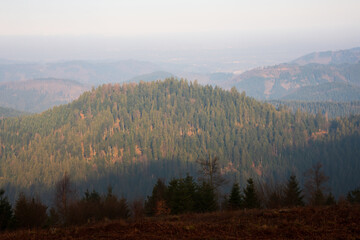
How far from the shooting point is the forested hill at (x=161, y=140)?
136 meters

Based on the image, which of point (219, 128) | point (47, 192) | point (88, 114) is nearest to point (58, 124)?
point (88, 114)

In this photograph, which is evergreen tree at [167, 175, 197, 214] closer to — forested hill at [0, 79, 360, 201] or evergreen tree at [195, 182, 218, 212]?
evergreen tree at [195, 182, 218, 212]

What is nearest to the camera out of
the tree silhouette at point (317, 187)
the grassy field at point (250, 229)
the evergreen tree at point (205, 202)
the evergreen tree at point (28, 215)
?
the grassy field at point (250, 229)

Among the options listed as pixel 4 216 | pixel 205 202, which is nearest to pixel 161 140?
pixel 205 202

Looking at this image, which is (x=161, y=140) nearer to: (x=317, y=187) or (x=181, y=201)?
(x=317, y=187)

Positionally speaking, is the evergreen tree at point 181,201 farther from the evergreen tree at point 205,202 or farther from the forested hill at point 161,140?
the forested hill at point 161,140

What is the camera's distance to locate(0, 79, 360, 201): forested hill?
13625cm

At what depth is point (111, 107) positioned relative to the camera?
572 ft

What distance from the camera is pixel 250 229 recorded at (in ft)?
59.5

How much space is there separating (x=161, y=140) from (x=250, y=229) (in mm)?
137396

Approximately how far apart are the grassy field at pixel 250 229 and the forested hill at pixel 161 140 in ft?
359

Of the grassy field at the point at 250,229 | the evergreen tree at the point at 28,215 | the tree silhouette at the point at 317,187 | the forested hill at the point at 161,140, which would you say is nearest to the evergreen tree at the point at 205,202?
the tree silhouette at the point at 317,187

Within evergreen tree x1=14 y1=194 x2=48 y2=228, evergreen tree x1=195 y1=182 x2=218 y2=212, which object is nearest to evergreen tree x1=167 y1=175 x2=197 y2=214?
evergreen tree x1=195 y1=182 x2=218 y2=212

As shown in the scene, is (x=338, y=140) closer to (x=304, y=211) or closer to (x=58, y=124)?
(x=58, y=124)
